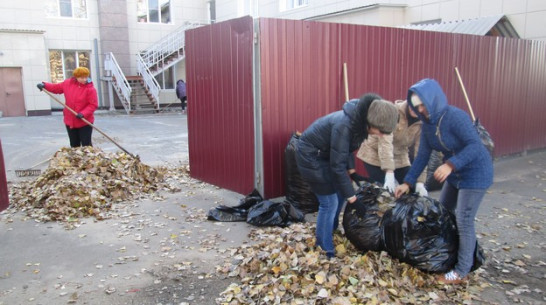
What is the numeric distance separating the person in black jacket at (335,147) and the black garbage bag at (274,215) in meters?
0.92

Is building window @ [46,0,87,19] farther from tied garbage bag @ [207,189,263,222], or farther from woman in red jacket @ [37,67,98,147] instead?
tied garbage bag @ [207,189,263,222]

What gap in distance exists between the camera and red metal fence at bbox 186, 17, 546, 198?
5551mm

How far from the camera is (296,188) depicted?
527 cm

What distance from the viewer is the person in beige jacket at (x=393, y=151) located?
436cm

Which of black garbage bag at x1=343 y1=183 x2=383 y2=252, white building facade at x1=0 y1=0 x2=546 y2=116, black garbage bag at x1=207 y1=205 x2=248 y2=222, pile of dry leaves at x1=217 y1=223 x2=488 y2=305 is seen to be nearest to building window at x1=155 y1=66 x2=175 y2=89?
white building facade at x1=0 y1=0 x2=546 y2=116

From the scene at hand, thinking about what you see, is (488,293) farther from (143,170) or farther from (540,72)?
(540,72)

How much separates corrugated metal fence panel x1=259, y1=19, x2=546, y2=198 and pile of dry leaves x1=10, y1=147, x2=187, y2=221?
2.00m

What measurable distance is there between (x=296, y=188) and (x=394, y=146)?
129 centimetres

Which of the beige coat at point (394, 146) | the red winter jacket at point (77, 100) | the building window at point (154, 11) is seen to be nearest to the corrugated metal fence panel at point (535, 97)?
the beige coat at point (394, 146)

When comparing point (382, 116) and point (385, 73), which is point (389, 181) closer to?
point (382, 116)

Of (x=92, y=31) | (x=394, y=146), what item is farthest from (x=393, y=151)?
(x=92, y=31)

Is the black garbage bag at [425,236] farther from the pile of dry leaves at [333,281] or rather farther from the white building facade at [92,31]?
the white building facade at [92,31]

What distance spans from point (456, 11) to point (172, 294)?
12247 millimetres

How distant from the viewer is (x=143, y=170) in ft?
21.5
